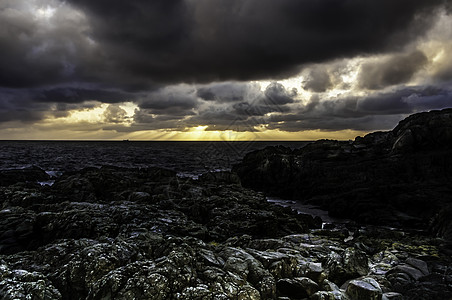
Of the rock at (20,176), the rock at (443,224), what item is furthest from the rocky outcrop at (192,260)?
the rock at (20,176)

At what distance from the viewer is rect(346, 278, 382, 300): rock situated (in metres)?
7.75

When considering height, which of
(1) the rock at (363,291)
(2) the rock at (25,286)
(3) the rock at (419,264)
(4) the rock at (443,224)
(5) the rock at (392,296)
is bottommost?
(4) the rock at (443,224)

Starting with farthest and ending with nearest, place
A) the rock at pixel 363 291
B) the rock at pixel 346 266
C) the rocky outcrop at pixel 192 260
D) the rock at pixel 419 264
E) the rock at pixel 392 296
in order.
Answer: the rock at pixel 419 264 < the rock at pixel 346 266 < the rock at pixel 392 296 < the rock at pixel 363 291 < the rocky outcrop at pixel 192 260

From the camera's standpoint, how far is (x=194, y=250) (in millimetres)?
8836

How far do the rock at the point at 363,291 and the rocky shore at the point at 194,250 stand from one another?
27 millimetres

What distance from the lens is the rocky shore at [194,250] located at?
23.9ft

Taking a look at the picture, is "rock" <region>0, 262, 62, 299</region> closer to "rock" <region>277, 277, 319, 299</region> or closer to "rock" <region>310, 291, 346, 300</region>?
"rock" <region>277, 277, 319, 299</region>

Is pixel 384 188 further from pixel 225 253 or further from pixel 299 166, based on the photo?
pixel 225 253

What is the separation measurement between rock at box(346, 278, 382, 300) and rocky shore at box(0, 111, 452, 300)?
0.03 meters

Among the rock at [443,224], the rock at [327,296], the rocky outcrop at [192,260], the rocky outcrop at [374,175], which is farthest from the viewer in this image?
the rocky outcrop at [374,175]

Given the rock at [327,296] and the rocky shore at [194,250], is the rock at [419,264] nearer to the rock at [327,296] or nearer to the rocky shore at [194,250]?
the rocky shore at [194,250]

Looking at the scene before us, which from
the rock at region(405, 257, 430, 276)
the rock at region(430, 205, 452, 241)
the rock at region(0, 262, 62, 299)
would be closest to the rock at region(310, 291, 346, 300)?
the rock at region(405, 257, 430, 276)

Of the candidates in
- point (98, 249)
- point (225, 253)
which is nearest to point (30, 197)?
point (98, 249)

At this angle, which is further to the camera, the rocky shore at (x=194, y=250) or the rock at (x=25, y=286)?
the rocky shore at (x=194, y=250)
